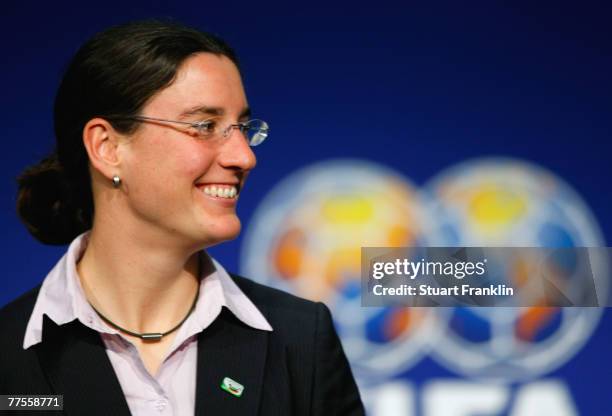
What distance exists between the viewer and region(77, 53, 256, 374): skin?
152cm

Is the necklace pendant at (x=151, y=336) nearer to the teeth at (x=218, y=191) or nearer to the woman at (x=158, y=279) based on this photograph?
the woman at (x=158, y=279)

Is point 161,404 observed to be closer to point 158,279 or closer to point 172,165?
point 158,279

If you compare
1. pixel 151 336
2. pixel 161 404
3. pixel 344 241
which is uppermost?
pixel 344 241

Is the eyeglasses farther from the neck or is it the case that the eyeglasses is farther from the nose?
the neck

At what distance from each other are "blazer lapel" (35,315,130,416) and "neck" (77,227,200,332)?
0.07 metres

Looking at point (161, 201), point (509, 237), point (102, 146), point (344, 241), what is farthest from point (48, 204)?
point (509, 237)

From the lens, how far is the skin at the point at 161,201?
1.52 meters

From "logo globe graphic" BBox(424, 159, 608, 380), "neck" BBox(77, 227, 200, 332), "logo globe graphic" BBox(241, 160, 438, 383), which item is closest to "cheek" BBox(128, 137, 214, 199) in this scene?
"neck" BBox(77, 227, 200, 332)

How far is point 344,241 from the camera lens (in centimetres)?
267

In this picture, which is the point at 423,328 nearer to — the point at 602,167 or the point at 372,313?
the point at 372,313

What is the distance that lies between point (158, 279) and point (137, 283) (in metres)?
0.04

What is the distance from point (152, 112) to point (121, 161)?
0.11 m

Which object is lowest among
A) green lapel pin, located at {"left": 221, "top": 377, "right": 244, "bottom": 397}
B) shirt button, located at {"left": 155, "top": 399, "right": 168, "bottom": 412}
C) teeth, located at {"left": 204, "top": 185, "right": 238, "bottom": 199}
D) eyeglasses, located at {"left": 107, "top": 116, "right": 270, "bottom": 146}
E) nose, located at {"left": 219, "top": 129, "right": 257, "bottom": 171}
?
shirt button, located at {"left": 155, "top": 399, "right": 168, "bottom": 412}

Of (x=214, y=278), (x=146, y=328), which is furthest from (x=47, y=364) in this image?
(x=214, y=278)
